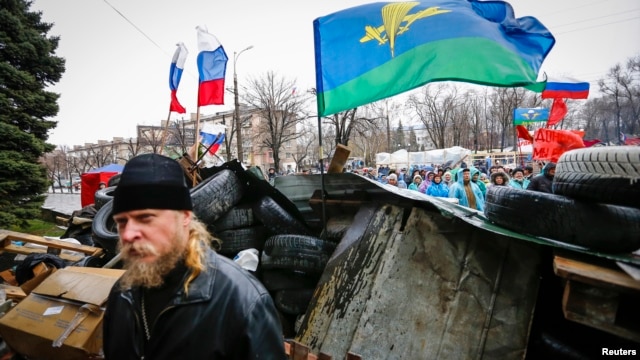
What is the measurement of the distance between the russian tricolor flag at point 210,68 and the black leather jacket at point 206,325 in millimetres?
6919

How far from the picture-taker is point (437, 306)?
284 cm

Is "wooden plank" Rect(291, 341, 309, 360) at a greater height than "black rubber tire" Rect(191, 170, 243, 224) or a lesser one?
lesser

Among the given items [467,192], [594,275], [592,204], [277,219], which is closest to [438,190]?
[467,192]

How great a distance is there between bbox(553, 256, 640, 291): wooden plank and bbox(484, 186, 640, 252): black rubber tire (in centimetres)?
42

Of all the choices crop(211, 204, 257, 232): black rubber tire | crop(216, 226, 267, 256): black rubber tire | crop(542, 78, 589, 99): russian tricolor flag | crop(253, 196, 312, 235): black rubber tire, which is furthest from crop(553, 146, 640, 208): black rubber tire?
crop(542, 78, 589, 99): russian tricolor flag

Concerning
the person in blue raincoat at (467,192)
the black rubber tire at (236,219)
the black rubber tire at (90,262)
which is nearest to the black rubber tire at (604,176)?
the black rubber tire at (236,219)

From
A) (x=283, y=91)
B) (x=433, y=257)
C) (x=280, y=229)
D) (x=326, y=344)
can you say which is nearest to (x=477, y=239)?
(x=433, y=257)

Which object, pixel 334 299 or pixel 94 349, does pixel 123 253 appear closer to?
pixel 94 349

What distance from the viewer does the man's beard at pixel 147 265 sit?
1.34 metres

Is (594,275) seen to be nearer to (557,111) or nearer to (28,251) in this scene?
(28,251)

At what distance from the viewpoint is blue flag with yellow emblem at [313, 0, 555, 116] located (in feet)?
11.1

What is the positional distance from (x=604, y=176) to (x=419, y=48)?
2.21m

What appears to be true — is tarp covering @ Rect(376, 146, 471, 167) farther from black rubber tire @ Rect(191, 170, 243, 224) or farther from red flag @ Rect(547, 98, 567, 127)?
black rubber tire @ Rect(191, 170, 243, 224)

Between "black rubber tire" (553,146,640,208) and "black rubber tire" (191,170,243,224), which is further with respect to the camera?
"black rubber tire" (191,170,243,224)
